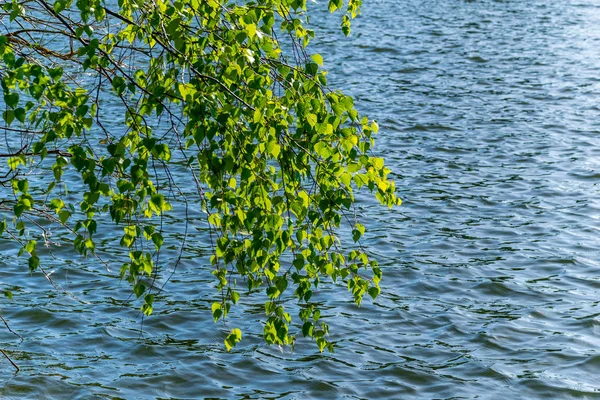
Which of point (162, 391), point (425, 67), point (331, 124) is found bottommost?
point (162, 391)

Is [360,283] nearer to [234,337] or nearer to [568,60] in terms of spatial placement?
[234,337]

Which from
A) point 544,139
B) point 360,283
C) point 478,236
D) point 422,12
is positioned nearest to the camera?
point 360,283

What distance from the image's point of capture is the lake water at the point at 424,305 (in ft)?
33.0

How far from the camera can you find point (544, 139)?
1897 cm

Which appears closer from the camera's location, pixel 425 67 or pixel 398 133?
pixel 398 133

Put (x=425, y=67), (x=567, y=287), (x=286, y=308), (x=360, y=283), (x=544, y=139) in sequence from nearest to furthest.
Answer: (x=360, y=283) → (x=286, y=308) → (x=567, y=287) → (x=544, y=139) → (x=425, y=67)

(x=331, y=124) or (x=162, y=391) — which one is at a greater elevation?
(x=331, y=124)

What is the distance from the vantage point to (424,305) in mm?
11953

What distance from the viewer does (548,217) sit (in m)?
15.0

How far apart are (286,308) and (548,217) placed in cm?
521

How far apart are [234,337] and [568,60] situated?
2087 cm

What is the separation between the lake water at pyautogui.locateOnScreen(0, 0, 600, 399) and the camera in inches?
396

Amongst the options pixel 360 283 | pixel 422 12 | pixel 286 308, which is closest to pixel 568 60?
pixel 422 12

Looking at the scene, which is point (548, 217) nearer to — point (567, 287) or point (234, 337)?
point (567, 287)
